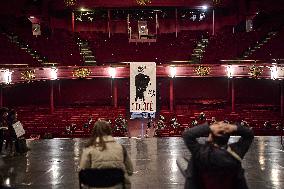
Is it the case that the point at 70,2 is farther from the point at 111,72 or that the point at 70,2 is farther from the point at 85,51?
the point at 111,72

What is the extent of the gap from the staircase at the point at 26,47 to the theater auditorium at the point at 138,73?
0.45 feet

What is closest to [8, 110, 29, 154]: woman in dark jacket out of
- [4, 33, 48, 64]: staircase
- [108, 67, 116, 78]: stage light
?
[108, 67, 116, 78]: stage light

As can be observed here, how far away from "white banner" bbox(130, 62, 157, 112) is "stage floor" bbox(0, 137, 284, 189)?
364 cm

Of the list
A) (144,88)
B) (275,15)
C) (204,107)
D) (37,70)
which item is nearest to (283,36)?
(275,15)

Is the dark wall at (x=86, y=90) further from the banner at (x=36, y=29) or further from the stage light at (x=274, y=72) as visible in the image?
the stage light at (x=274, y=72)

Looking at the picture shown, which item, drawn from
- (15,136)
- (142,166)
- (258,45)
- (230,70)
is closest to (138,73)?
(230,70)

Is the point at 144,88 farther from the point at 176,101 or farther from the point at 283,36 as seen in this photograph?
the point at 283,36

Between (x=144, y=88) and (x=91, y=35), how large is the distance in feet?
55.2

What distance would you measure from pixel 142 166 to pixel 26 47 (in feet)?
70.0

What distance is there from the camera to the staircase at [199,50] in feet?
90.1

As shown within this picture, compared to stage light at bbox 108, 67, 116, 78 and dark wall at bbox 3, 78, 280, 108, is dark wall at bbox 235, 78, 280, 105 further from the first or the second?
stage light at bbox 108, 67, 116, 78

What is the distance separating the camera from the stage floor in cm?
801

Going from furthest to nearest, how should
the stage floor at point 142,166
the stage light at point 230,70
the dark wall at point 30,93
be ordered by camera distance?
the dark wall at point 30,93, the stage light at point 230,70, the stage floor at point 142,166

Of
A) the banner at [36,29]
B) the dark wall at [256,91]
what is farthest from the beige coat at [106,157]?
the banner at [36,29]
